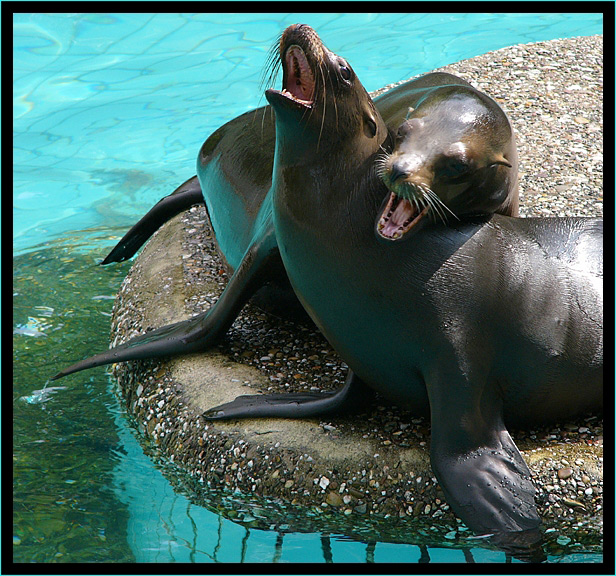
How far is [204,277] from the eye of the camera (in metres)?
5.04

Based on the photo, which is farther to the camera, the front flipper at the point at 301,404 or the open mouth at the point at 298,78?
the front flipper at the point at 301,404

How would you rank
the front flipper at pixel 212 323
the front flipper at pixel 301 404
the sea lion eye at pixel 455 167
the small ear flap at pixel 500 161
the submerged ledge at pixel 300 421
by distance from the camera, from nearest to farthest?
the sea lion eye at pixel 455 167 → the small ear flap at pixel 500 161 → the submerged ledge at pixel 300 421 → the front flipper at pixel 301 404 → the front flipper at pixel 212 323

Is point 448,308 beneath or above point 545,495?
above

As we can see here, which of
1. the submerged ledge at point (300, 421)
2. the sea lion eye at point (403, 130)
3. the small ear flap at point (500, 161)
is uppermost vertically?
the sea lion eye at point (403, 130)

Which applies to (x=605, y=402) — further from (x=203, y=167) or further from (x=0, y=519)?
(x=203, y=167)

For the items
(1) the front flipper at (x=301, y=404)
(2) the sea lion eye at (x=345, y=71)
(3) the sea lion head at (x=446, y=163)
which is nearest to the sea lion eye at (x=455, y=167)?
(3) the sea lion head at (x=446, y=163)

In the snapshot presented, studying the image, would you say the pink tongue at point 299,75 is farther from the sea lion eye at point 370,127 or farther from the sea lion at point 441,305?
the sea lion eye at point 370,127

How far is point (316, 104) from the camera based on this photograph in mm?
→ 3326

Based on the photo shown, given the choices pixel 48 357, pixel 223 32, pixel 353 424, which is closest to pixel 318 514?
pixel 353 424

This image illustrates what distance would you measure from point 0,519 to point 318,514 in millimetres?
1223

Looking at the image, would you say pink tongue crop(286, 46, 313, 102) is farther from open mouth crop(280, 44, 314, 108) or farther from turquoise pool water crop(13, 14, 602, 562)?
turquoise pool water crop(13, 14, 602, 562)

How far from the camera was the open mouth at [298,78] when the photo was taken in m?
3.31

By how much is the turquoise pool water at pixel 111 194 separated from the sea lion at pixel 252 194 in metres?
0.45

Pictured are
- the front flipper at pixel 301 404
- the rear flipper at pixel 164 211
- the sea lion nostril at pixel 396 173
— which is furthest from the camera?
the rear flipper at pixel 164 211
